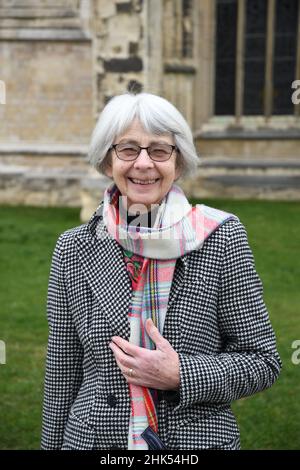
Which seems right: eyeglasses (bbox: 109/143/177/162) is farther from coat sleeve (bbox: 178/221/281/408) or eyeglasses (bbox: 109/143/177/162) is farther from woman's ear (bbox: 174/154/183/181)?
coat sleeve (bbox: 178/221/281/408)

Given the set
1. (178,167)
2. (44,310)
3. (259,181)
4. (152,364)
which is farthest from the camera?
(259,181)

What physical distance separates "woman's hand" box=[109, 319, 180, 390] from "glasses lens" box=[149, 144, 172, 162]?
47cm

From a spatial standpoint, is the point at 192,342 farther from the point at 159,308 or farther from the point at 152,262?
the point at 152,262

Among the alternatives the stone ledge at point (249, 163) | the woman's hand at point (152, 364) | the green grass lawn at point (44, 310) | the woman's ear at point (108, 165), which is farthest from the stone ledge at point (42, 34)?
the woman's hand at point (152, 364)

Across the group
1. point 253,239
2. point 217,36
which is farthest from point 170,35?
point 253,239

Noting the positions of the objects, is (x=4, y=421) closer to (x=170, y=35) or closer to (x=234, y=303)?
(x=234, y=303)

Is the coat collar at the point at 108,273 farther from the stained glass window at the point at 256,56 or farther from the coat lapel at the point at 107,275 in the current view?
the stained glass window at the point at 256,56

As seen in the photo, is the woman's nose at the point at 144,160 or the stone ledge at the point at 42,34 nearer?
the woman's nose at the point at 144,160

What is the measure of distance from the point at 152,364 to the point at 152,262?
28cm

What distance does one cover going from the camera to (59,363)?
8.02 ft

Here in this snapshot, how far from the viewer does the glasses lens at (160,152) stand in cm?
231

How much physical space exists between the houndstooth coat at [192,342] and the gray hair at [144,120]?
0.88 ft

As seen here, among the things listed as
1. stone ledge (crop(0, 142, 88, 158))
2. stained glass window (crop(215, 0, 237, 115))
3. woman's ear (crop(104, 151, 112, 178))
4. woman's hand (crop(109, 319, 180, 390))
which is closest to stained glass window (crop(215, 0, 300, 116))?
stained glass window (crop(215, 0, 237, 115))

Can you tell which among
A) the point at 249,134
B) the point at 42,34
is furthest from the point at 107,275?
the point at 42,34
